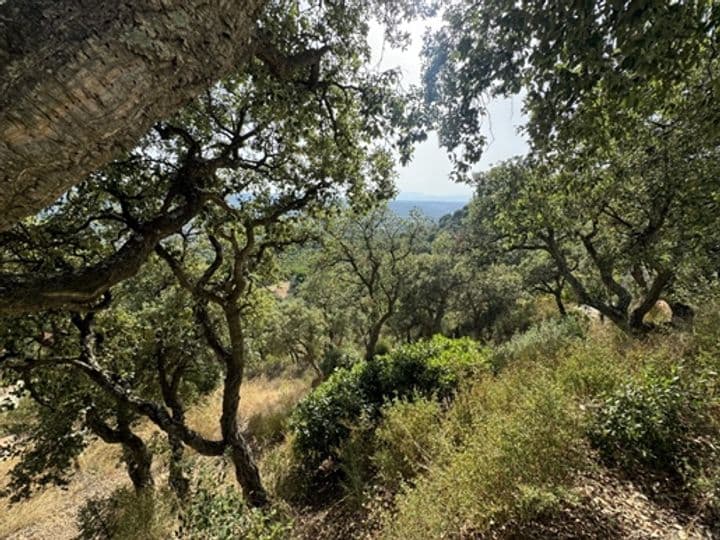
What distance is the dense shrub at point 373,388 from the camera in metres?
5.62

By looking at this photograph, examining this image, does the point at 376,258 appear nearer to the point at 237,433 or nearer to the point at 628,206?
the point at 628,206

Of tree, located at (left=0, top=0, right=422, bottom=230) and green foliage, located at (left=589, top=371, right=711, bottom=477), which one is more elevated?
tree, located at (left=0, top=0, right=422, bottom=230)

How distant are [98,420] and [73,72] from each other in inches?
280

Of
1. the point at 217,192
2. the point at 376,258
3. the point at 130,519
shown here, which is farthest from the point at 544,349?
the point at 376,258

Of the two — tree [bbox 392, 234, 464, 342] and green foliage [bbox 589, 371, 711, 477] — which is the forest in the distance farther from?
tree [bbox 392, 234, 464, 342]

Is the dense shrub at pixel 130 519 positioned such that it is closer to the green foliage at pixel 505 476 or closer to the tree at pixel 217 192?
the tree at pixel 217 192

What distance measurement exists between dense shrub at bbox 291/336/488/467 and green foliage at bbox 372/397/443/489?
646 millimetres

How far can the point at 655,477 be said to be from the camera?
8.59 feet

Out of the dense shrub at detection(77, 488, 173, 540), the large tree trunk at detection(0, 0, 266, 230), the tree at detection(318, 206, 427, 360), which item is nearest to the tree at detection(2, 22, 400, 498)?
the dense shrub at detection(77, 488, 173, 540)

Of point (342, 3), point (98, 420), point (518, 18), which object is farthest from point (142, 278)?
point (518, 18)

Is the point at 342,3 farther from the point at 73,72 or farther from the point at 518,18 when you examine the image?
the point at 73,72

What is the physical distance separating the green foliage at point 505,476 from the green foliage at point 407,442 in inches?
31.6

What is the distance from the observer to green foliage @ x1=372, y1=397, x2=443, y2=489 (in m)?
3.96

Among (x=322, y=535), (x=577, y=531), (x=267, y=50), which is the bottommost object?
(x=322, y=535)
